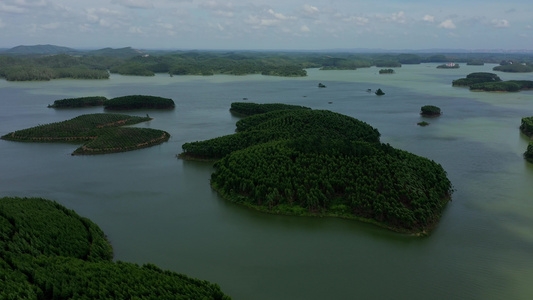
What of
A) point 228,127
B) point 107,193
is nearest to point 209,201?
point 107,193

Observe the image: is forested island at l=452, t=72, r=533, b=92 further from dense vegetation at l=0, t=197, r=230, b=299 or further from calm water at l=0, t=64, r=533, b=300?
dense vegetation at l=0, t=197, r=230, b=299

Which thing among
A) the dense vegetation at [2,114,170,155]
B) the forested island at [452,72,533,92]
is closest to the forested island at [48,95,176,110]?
the dense vegetation at [2,114,170,155]

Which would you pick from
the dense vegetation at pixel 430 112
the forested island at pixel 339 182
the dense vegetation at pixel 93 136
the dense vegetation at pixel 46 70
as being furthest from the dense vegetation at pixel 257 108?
the dense vegetation at pixel 46 70

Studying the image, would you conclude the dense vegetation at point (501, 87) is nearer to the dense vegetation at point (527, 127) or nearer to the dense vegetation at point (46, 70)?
the dense vegetation at point (527, 127)

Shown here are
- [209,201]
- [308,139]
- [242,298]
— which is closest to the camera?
[242,298]

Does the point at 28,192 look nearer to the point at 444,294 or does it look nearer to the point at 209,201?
the point at 209,201

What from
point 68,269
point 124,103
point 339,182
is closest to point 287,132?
point 339,182
